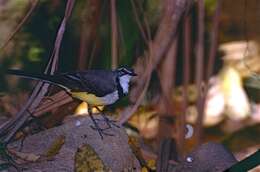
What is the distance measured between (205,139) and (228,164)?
1.41m

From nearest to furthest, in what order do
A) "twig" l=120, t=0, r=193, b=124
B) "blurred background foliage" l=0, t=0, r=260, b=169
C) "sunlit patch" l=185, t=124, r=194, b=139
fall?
"twig" l=120, t=0, r=193, b=124 → "blurred background foliage" l=0, t=0, r=260, b=169 → "sunlit patch" l=185, t=124, r=194, b=139

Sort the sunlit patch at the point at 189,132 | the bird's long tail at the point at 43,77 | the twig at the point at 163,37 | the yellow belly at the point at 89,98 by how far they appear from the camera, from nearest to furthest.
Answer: the bird's long tail at the point at 43,77 < the yellow belly at the point at 89,98 < the twig at the point at 163,37 < the sunlit patch at the point at 189,132

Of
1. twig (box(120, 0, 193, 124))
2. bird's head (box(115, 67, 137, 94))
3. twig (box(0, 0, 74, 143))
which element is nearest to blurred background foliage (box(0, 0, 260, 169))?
twig (box(120, 0, 193, 124))

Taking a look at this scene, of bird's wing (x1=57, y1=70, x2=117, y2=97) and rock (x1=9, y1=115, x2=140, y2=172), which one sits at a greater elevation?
bird's wing (x1=57, y1=70, x2=117, y2=97)

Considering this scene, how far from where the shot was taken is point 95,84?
83.7 inches

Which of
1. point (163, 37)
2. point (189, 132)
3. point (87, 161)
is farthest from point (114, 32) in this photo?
point (189, 132)

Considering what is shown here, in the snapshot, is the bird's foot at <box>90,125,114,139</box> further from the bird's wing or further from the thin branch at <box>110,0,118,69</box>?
the thin branch at <box>110,0,118,69</box>

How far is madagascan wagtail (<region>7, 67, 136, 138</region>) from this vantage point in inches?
82.0

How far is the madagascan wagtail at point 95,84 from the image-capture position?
2.08 m

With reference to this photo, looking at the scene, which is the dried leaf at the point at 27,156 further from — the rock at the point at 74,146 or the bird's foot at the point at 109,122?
the bird's foot at the point at 109,122

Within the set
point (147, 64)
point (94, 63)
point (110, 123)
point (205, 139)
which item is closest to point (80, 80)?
point (110, 123)

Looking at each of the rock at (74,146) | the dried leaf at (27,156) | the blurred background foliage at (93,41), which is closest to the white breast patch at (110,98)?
the rock at (74,146)

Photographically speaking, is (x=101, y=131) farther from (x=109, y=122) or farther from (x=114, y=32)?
(x=114, y=32)

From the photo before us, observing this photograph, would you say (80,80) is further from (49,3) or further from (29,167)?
(49,3)
